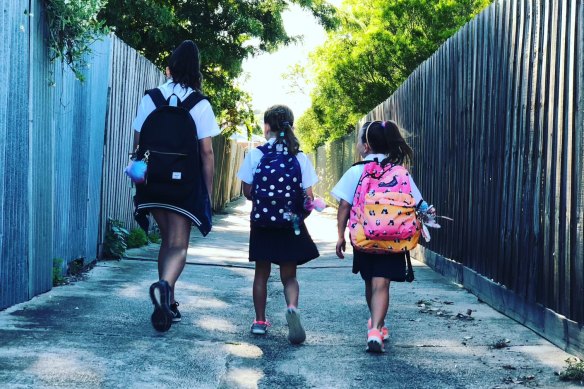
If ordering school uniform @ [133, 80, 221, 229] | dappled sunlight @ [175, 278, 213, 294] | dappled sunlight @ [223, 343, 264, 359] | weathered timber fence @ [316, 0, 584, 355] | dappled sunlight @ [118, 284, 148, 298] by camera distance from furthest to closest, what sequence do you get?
dappled sunlight @ [175, 278, 213, 294] < dappled sunlight @ [118, 284, 148, 298] < school uniform @ [133, 80, 221, 229] < dappled sunlight @ [223, 343, 264, 359] < weathered timber fence @ [316, 0, 584, 355]

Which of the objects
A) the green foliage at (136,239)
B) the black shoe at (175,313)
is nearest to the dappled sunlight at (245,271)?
the green foliage at (136,239)

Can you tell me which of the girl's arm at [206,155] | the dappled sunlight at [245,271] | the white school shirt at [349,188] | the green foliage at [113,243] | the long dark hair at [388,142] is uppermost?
the long dark hair at [388,142]

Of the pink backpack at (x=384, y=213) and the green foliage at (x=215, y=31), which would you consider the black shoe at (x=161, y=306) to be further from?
the green foliage at (x=215, y=31)

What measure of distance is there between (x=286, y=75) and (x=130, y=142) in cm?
3720

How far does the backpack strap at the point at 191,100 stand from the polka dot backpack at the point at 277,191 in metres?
0.54

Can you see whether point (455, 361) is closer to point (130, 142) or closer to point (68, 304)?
point (68, 304)

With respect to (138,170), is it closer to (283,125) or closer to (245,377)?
(283,125)

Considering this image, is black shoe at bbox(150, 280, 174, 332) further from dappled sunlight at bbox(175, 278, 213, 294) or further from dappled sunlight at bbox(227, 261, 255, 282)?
dappled sunlight at bbox(227, 261, 255, 282)

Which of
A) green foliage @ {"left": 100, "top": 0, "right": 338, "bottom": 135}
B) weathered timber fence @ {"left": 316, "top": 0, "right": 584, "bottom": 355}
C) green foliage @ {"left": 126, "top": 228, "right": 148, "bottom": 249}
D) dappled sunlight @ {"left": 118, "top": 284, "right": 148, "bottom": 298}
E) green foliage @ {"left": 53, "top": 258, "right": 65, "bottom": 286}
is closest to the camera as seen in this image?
weathered timber fence @ {"left": 316, "top": 0, "right": 584, "bottom": 355}

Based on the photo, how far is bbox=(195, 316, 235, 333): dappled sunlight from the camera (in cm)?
Answer: 539

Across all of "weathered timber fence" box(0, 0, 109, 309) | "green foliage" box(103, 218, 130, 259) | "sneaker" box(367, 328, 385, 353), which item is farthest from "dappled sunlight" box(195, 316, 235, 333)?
"green foliage" box(103, 218, 130, 259)

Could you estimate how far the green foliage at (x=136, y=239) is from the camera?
9.90 meters

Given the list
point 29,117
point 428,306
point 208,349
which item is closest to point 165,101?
point 29,117

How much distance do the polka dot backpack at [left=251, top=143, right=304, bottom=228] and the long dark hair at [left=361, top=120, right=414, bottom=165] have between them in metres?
0.49
